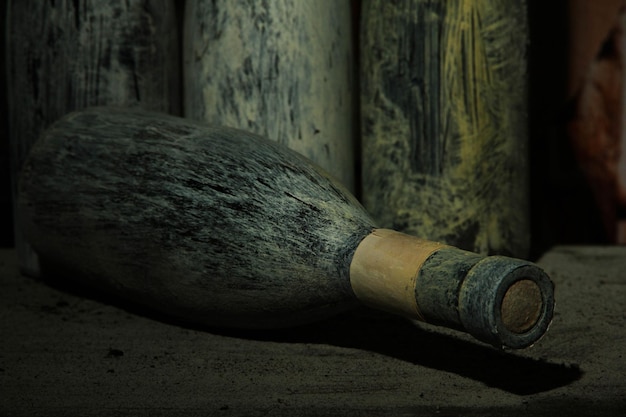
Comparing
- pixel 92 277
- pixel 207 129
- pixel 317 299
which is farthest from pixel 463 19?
pixel 92 277

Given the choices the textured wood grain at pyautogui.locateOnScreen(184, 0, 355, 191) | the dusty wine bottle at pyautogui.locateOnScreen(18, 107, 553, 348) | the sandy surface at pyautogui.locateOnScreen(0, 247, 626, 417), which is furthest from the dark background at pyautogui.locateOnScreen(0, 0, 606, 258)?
the dusty wine bottle at pyautogui.locateOnScreen(18, 107, 553, 348)

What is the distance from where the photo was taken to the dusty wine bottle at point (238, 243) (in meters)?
1.85

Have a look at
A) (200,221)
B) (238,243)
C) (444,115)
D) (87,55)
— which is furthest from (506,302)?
(87,55)

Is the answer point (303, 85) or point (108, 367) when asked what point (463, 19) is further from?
point (108, 367)

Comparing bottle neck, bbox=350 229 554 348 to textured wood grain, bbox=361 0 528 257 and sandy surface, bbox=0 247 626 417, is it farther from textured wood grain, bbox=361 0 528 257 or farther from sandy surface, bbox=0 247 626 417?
textured wood grain, bbox=361 0 528 257

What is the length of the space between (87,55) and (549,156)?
1.75 m

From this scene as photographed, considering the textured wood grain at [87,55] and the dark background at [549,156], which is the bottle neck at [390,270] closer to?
the textured wood grain at [87,55]

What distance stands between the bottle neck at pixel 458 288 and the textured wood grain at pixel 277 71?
788mm

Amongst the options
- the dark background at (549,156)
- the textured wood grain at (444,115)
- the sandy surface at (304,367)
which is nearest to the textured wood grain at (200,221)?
the sandy surface at (304,367)

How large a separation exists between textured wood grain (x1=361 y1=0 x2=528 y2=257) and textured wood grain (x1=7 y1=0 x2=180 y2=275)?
63 centimetres

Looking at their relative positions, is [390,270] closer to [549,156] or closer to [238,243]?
[238,243]

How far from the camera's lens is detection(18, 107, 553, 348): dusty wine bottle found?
72.9 inches

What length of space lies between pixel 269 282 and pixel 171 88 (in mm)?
1038

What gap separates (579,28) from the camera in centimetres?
345
